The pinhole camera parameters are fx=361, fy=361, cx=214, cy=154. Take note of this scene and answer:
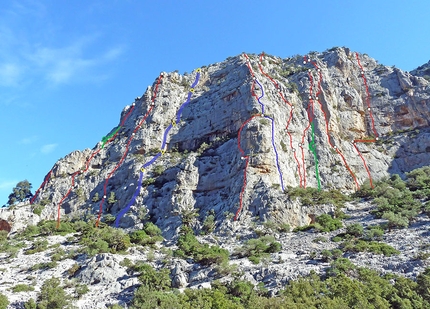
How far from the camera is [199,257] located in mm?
34469

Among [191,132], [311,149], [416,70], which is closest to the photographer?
[311,149]

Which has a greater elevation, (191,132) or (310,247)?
(191,132)

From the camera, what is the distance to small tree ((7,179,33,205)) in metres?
74.2

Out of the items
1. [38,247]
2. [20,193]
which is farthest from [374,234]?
[20,193]

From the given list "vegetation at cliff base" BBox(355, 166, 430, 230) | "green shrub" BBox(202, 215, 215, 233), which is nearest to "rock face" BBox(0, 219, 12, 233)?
"green shrub" BBox(202, 215, 215, 233)

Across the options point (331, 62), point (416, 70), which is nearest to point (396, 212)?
point (331, 62)

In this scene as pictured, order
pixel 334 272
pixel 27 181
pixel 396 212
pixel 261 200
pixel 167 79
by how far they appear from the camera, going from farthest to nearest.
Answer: pixel 167 79 < pixel 27 181 < pixel 261 200 < pixel 396 212 < pixel 334 272

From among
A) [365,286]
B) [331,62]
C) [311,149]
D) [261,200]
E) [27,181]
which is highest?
[331,62]

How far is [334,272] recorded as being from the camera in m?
28.3

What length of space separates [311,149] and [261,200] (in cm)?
2152

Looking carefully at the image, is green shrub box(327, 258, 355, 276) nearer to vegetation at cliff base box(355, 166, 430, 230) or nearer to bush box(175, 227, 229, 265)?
bush box(175, 227, 229, 265)

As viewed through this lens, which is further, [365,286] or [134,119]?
[134,119]

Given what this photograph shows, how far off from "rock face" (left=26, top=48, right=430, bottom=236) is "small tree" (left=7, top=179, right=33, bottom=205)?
27.8 ft

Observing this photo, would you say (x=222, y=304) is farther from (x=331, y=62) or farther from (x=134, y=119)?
(x=331, y=62)
